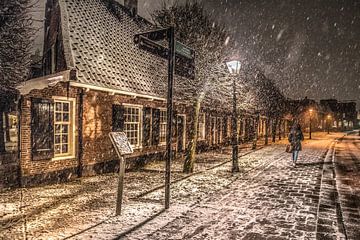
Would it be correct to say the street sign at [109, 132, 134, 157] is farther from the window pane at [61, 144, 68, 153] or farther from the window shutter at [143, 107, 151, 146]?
the window shutter at [143, 107, 151, 146]

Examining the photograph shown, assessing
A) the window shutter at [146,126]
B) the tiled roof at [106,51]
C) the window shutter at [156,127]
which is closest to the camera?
the tiled roof at [106,51]

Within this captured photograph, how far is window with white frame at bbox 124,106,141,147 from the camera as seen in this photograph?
12.0m

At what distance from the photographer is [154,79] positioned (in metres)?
13.7

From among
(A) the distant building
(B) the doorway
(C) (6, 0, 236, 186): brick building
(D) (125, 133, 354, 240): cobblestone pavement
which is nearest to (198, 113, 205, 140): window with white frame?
(B) the doorway

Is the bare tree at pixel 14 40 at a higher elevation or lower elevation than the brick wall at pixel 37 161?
higher

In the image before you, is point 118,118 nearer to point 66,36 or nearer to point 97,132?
point 97,132

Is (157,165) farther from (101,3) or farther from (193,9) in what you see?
(101,3)

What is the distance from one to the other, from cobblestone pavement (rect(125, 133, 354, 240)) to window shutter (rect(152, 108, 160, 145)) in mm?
5622

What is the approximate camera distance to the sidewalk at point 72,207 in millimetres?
5113

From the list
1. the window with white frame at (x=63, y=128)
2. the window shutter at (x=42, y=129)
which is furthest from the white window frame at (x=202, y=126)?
the window shutter at (x=42, y=129)

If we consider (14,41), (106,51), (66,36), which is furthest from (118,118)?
(14,41)

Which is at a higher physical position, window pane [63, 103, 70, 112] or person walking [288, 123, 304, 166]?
window pane [63, 103, 70, 112]

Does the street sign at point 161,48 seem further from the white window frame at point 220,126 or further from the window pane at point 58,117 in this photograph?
the white window frame at point 220,126

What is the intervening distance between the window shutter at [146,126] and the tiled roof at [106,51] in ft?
3.17
